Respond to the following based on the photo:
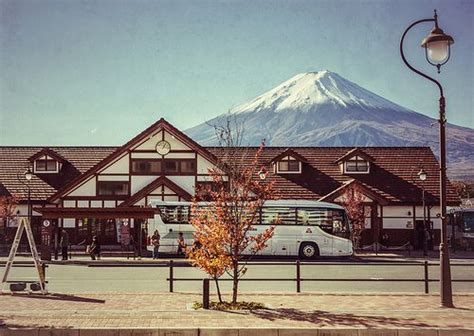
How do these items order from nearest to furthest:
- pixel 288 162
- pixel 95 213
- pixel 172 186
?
1. pixel 95 213
2. pixel 172 186
3. pixel 288 162

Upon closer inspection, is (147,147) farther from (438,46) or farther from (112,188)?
(438,46)

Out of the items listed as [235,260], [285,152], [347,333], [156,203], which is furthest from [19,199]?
[347,333]

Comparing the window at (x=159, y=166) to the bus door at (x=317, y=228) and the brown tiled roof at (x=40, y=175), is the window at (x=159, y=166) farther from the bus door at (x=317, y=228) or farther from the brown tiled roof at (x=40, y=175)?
the bus door at (x=317, y=228)

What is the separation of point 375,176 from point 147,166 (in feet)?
55.2

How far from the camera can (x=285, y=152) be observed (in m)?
45.2

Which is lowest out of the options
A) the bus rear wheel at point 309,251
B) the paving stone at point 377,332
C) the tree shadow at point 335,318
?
the paving stone at point 377,332

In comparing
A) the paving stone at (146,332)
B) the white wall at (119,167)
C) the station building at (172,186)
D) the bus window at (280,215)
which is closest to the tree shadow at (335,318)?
the paving stone at (146,332)

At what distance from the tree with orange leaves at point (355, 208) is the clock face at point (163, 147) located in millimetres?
12552

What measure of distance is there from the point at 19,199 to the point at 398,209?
2650cm

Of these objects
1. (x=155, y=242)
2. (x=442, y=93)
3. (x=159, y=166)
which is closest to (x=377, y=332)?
(x=442, y=93)

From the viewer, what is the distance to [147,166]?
138 feet

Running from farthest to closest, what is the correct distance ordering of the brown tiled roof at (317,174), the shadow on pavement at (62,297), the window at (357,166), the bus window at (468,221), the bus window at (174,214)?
the window at (357,166) → the bus window at (468,221) → the brown tiled roof at (317,174) → the bus window at (174,214) → the shadow on pavement at (62,297)

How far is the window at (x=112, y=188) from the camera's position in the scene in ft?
137

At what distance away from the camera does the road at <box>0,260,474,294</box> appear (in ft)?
61.7
